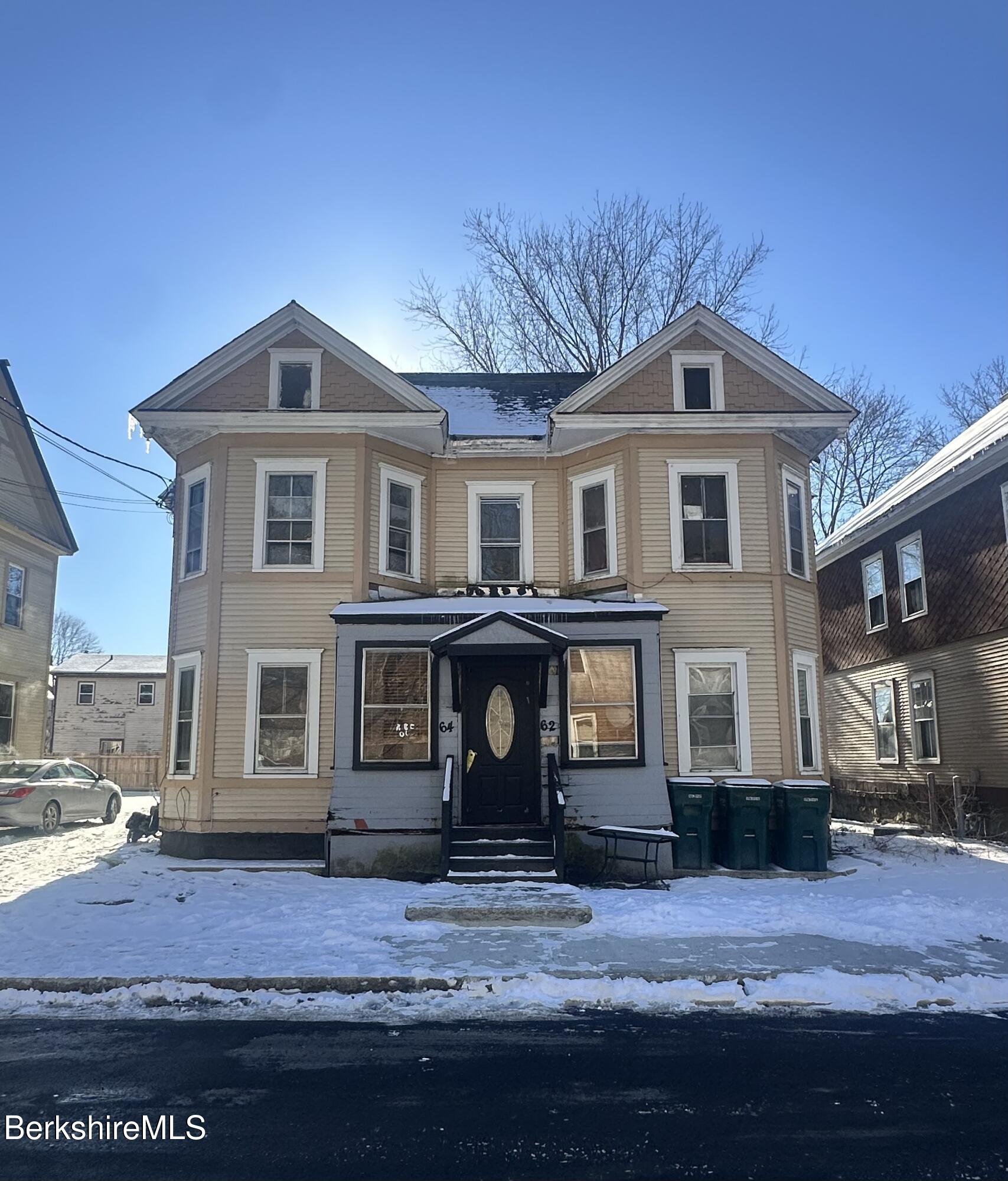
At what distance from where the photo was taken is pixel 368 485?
1505 centimetres

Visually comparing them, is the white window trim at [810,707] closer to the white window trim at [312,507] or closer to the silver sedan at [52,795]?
the white window trim at [312,507]

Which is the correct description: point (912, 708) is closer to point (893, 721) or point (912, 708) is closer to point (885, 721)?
point (893, 721)

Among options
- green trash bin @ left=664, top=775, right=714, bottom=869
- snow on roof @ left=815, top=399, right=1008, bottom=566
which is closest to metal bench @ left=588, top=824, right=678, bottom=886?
green trash bin @ left=664, top=775, right=714, bottom=869

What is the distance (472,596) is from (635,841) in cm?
485

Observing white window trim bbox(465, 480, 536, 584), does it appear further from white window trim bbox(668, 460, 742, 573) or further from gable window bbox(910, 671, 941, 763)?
gable window bbox(910, 671, 941, 763)

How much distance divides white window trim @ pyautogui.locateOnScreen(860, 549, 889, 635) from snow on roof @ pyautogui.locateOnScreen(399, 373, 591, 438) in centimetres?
834

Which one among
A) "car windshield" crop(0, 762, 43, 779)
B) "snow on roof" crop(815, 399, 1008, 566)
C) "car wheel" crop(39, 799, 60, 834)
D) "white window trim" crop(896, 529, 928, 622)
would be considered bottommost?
"car wheel" crop(39, 799, 60, 834)

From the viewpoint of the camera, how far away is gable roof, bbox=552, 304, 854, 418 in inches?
607

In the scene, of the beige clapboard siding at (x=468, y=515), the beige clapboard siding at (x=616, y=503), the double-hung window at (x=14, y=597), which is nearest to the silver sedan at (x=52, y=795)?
the double-hung window at (x=14, y=597)

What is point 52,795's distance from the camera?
748 inches

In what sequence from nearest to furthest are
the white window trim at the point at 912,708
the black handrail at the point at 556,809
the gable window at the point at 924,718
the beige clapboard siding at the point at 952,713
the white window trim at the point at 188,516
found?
the black handrail at the point at 556,809 < the white window trim at the point at 188,516 < the beige clapboard siding at the point at 952,713 < the white window trim at the point at 912,708 < the gable window at the point at 924,718

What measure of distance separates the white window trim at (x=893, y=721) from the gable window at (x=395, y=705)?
41.5ft

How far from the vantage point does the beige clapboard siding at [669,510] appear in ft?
48.9

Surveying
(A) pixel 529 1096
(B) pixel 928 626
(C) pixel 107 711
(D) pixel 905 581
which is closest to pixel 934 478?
(D) pixel 905 581
